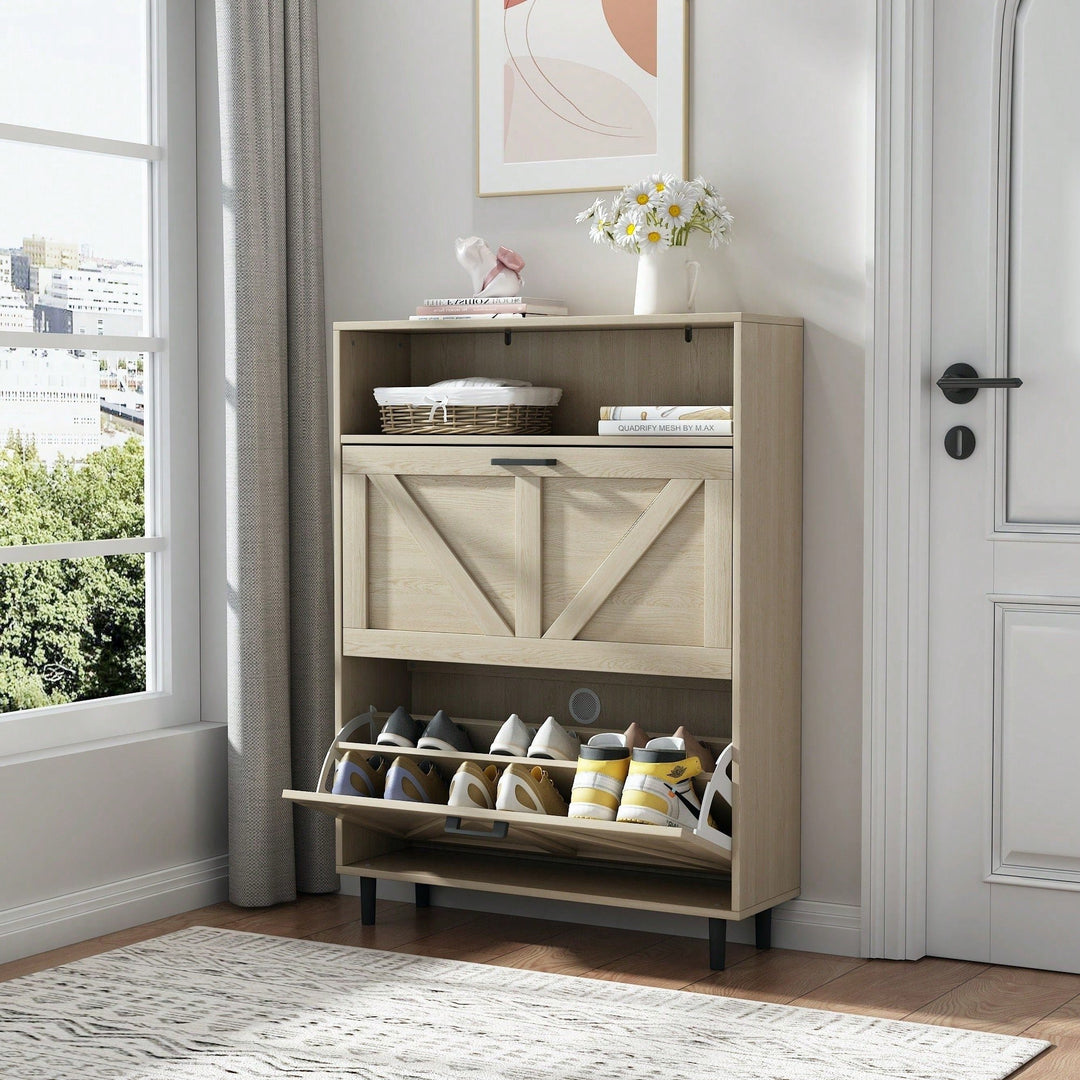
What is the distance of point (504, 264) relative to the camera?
10.4ft

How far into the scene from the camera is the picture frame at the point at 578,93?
314 centimetres

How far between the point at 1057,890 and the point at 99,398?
219cm

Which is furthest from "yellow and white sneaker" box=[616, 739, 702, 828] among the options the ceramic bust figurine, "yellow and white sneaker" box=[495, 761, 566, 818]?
the ceramic bust figurine

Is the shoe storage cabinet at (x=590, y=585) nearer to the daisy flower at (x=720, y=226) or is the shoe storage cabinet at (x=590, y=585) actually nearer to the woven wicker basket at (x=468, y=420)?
the woven wicker basket at (x=468, y=420)

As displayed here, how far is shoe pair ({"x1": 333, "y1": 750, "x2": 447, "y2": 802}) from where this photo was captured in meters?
3.04

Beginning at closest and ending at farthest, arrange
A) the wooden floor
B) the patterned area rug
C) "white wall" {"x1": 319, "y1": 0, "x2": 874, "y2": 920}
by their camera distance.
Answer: the patterned area rug
the wooden floor
"white wall" {"x1": 319, "y1": 0, "x2": 874, "y2": 920}

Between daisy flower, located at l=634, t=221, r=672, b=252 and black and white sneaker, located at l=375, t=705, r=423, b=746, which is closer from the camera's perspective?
daisy flower, located at l=634, t=221, r=672, b=252

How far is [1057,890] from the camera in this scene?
114 inches

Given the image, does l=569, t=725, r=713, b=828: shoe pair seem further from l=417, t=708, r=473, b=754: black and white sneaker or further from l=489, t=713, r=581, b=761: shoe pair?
l=417, t=708, r=473, b=754: black and white sneaker

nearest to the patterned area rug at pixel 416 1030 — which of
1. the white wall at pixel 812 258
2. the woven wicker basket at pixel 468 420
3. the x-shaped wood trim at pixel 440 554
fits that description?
the white wall at pixel 812 258

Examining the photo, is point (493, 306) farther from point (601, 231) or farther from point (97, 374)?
point (97, 374)

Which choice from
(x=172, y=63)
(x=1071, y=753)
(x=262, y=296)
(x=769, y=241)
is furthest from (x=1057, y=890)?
(x=172, y=63)

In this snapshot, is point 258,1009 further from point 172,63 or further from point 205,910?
point 172,63

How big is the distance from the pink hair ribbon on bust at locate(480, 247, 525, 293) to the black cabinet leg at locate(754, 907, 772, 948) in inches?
54.5
